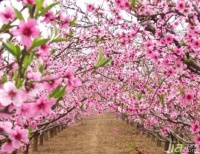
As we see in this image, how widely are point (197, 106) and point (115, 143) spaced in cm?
1260

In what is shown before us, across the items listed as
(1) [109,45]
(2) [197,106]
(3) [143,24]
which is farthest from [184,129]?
(3) [143,24]

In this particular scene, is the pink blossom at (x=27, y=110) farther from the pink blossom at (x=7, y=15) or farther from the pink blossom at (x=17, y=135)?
the pink blossom at (x=7, y=15)

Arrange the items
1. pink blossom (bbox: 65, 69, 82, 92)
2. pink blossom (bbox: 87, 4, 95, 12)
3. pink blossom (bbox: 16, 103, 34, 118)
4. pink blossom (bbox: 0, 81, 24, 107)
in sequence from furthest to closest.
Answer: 1. pink blossom (bbox: 87, 4, 95, 12)
2. pink blossom (bbox: 65, 69, 82, 92)
3. pink blossom (bbox: 16, 103, 34, 118)
4. pink blossom (bbox: 0, 81, 24, 107)

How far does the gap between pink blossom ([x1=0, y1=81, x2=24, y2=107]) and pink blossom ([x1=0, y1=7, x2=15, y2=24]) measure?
0.74 meters

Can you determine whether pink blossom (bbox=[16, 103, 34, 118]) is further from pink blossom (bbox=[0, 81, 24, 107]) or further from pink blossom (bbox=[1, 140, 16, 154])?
pink blossom (bbox=[1, 140, 16, 154])

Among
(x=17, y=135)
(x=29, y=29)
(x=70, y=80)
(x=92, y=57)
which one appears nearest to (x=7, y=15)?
(x=29, y=29)

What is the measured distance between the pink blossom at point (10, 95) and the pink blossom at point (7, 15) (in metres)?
0.74

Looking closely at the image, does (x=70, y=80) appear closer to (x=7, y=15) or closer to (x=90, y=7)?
(x=7, y=15)

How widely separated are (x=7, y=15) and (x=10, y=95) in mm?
818

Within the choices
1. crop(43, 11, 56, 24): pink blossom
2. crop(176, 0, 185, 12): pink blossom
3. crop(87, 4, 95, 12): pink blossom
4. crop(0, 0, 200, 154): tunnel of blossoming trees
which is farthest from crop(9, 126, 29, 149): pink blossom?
crop(87, 4, 95, 12): pink blossom

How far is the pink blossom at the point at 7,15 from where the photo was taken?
309 cm

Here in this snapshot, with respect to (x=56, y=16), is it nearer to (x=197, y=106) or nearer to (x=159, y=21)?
(x=159, y=21)

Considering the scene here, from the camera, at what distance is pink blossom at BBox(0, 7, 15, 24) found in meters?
3.09

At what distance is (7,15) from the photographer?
3.11m
